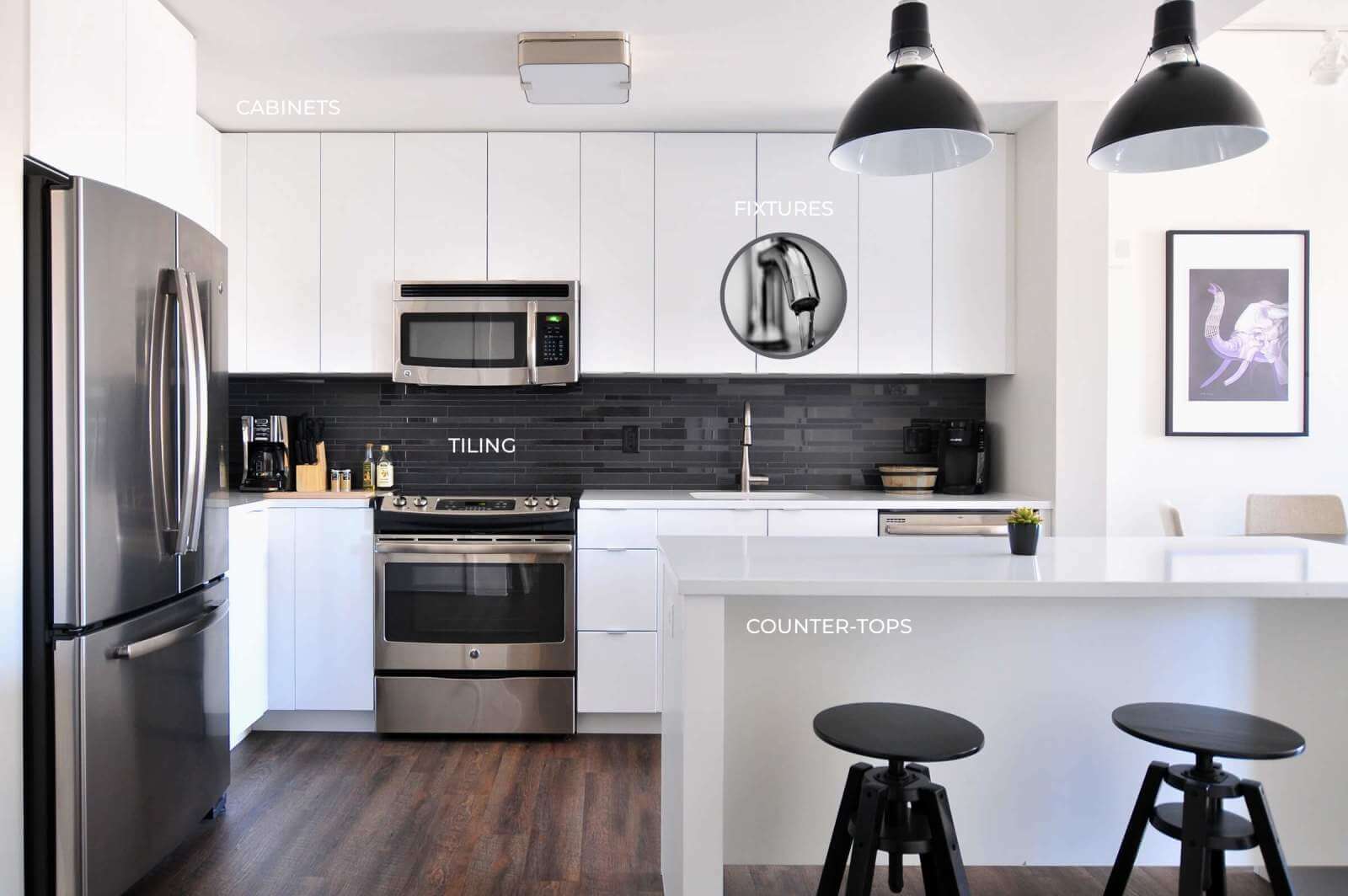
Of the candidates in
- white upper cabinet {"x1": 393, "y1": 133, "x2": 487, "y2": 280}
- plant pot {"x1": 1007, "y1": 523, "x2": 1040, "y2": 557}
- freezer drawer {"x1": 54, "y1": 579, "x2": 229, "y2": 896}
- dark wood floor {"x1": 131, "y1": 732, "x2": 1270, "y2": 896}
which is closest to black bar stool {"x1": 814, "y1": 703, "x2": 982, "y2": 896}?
plant pot {"x1": 1007, "y1": 523, "x2": 1040, "y2": 557}

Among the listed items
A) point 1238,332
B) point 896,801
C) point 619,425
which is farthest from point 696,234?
point 896,801

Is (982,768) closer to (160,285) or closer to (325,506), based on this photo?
(160,285)

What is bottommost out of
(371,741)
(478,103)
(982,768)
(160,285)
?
(371,741)

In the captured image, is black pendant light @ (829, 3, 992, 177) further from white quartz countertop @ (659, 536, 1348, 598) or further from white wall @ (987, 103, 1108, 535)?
white wall @ (987, 103, 1108, 535)

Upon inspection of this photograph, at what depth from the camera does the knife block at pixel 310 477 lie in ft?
13.1

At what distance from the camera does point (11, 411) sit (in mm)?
1925

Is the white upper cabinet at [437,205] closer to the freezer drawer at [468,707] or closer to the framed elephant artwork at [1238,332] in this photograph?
the freezer drawer at [468,707]

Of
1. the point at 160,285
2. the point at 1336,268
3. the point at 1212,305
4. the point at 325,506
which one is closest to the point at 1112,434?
the point at 1212,305

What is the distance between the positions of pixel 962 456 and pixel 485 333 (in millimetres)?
2127

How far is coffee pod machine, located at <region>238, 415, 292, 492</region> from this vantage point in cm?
394

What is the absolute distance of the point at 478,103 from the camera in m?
3.59

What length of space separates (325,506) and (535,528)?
839 mm

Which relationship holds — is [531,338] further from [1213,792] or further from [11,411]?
[1213,792]

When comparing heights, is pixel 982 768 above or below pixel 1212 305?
below
